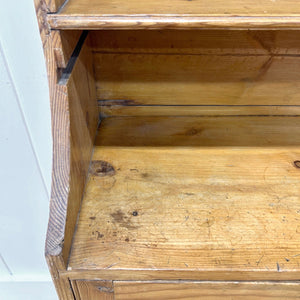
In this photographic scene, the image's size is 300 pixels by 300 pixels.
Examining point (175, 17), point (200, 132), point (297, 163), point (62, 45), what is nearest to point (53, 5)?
point (62, 45)

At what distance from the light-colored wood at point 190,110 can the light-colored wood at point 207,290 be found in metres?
0.44

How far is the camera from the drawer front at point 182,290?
20.8 inches

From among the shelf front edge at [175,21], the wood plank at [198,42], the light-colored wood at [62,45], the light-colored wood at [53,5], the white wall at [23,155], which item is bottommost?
the white wall at [23,155]

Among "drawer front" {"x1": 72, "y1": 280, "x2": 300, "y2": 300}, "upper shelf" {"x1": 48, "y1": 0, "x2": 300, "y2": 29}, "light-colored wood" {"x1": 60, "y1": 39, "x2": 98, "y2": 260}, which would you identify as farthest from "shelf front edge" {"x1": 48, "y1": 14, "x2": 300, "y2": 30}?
"drawer front" {"x1": 72, "y1": 280, "x2": 300, "y2": 300}

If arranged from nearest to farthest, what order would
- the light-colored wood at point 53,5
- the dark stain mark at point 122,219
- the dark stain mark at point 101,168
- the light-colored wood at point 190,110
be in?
the light-colored wood at point 53,5
the dark stain mark at point 122,219
the dark stain mark at point 101,168
the light-colored wood at point 190,110

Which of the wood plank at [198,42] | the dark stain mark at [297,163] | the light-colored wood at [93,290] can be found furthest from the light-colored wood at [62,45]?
the dark stain mark at [297,163]

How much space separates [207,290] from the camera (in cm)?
54

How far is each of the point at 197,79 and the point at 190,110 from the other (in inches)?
3.3

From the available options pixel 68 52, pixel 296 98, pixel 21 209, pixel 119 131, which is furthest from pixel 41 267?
pixel 296 98

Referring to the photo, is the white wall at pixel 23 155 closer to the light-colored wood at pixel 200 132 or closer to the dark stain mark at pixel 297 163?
the light-colored wood at pixel 200 132

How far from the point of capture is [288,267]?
511 millimetres

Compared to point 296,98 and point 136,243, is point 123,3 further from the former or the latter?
point 296,98

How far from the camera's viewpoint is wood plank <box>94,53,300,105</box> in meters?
0.76

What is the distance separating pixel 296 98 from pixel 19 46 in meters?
0.68
